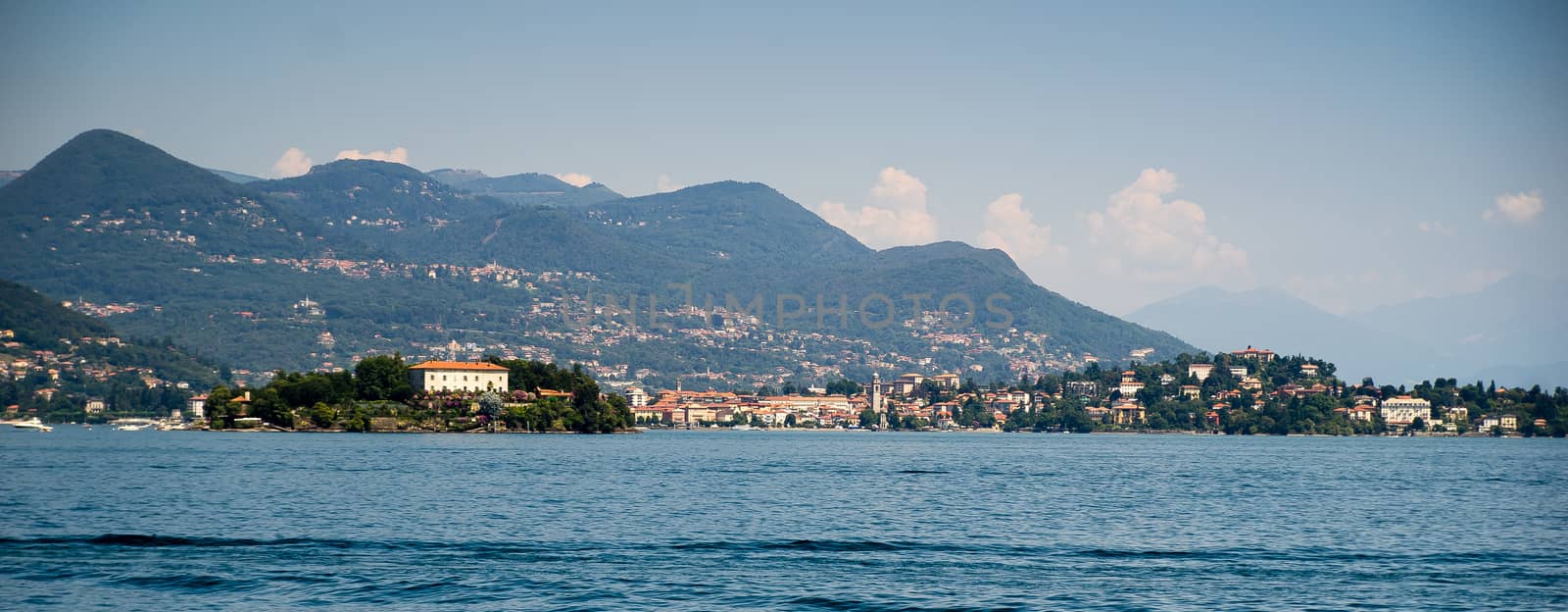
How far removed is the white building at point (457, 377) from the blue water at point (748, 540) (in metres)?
77.3

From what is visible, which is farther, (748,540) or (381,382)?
(381,382)

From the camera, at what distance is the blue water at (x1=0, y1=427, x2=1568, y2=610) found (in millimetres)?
30516

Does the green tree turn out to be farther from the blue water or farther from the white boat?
the blue water

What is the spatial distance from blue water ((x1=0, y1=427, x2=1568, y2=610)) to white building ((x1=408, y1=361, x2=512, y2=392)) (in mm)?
77320

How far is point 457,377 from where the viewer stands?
15138cm

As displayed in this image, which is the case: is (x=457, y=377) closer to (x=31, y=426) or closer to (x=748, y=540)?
(x=31, y=426)

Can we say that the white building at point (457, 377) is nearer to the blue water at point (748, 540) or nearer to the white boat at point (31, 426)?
the white boat at point (31, 426)

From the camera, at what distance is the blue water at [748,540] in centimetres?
3052

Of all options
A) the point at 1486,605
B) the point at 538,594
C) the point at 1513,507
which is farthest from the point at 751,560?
the point at 1513,507

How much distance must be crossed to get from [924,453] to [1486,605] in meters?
86.3

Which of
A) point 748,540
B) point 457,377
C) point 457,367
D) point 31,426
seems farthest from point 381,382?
point 748,540

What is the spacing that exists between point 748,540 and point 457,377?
4594 inches

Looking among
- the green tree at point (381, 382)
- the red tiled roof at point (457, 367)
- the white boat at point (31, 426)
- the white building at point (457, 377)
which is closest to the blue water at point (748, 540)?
the green tree at point (381, 382)

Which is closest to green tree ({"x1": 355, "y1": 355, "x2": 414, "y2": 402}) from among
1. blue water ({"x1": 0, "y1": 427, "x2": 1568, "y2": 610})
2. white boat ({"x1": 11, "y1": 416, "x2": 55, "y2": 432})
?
white boat ({"x1": 11, "y1": 416, "x2": 55, "y2": 432})
